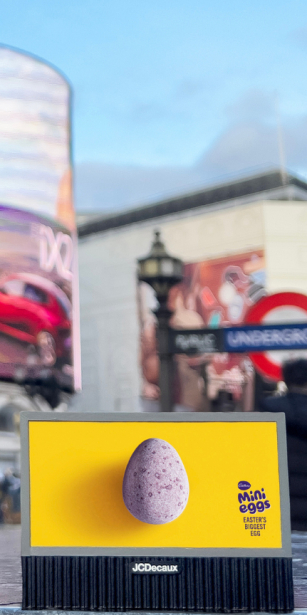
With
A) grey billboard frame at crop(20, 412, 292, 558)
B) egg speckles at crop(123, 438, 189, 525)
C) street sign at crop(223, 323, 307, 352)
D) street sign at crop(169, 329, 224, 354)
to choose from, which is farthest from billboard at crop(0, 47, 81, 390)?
egg speckles at crop(123, 438, 189, 525)

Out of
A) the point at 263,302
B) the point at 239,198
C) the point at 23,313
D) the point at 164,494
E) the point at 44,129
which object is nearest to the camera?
the point at 164,494

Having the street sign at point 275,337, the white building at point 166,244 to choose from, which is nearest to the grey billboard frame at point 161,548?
the street sign at point 275,337

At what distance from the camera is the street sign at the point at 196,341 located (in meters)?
10.8

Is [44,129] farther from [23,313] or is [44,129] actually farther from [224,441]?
[224,441]

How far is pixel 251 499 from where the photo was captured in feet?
13.5

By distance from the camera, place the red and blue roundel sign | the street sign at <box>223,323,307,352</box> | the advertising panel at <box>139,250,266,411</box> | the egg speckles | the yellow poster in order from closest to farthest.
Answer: the egg speckles → the yellow poster → the street sign at <box>223,323,307,352</box> → the red and blue roundel sign → the advertising panel at <box>139,250,266,411</box>

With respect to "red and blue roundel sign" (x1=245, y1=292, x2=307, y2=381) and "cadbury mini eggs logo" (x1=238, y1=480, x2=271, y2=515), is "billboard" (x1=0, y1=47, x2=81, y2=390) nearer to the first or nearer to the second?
"red and blue roundel sign" (x1=245, y1=292, x2=307, y2=381)

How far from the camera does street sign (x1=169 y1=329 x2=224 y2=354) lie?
424 inches

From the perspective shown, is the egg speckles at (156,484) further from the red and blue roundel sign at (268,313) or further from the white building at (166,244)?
the white building at (166,244)

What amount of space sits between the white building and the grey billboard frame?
2333 cm

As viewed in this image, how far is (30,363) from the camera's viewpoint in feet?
84.9

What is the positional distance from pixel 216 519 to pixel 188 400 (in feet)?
80.8

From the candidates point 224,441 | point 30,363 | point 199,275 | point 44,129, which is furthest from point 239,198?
point 224,441

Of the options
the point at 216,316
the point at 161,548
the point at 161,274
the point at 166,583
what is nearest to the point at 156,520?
the point at 161,548
